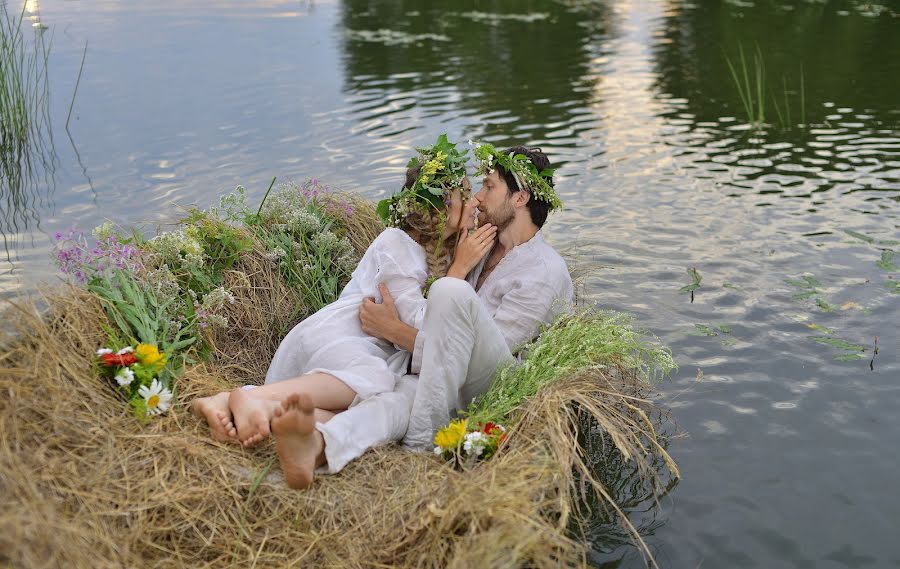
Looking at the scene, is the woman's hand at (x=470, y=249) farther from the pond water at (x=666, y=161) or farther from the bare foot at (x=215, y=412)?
the pond water at (x=666, y=161)

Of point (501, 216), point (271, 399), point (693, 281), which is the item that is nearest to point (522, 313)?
point (501, 216)

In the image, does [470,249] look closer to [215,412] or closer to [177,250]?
[215,412]

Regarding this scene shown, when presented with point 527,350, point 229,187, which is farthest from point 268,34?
point 527,350

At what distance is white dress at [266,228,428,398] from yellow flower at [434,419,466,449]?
0.50m

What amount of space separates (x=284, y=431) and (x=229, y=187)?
6975 millimetres

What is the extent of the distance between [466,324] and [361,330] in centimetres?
84

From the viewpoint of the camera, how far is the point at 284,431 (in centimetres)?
408

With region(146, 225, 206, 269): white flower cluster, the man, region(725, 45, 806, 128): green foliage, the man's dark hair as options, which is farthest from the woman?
region(725, 45, 806, 128): green foliage

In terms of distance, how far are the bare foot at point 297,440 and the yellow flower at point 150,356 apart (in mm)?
829

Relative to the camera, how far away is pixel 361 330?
5.32 meters

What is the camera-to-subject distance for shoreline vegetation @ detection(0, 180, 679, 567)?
380 cm

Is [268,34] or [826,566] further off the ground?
[268,34]

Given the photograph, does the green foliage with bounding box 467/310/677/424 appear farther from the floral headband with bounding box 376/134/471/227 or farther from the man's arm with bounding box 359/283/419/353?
the floral headband with bounding box 376/134/471/227

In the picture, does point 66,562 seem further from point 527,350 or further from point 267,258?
point 267,258
